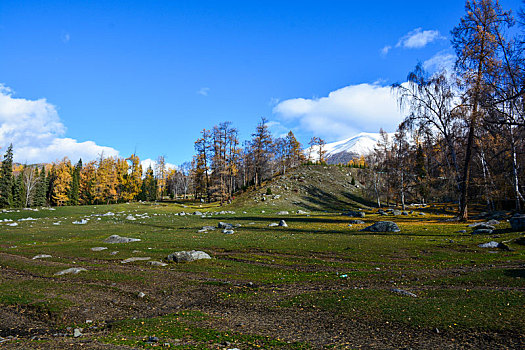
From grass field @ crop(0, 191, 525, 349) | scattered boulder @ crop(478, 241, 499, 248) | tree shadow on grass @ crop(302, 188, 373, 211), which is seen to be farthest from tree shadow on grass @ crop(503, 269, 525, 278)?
tree shadow on grass @ crop(302, 188, 373, 211)

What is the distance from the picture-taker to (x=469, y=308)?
34.1 feet

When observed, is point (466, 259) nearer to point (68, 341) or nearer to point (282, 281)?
point (282, 281)

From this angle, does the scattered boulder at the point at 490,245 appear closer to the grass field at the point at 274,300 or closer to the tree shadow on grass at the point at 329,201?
the grass field at the point at 274,300

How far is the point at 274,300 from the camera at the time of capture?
40.2ft

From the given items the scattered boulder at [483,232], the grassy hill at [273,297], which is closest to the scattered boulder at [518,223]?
the scattered boulder at [483,232]

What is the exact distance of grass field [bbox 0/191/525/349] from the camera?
8727 millimetres

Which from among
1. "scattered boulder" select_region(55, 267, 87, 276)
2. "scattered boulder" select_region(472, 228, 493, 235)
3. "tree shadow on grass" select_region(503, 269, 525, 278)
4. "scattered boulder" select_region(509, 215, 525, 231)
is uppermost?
"scattered boulder" select_region(509, 215, 525, 231)

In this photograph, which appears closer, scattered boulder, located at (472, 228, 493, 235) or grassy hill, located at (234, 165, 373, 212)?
scattered boulder, located at (472, 228, 493, 235)

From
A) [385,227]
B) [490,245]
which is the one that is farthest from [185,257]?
[385,227]

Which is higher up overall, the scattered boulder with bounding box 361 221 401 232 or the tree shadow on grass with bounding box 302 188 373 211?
the tree shadow on grass with bounding box 302 188 373 211

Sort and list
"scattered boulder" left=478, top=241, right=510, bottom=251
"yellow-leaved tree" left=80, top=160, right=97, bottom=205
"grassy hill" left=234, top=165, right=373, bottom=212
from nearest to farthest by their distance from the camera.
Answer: "scattered boulder" left=478, top=241, right=510, bottom=251 → "grassy hill" left=234, top=165, right=373, bottom=212 → "yellow-leaved tree" left=80, top=160, right=97, bottom=205

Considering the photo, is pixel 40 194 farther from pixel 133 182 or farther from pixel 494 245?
pixel 494 245

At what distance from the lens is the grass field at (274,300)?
28.6ft

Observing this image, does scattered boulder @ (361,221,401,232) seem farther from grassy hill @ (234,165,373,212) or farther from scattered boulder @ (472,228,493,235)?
grassy hill @ (234,165,373,212)
